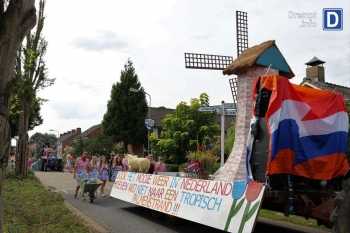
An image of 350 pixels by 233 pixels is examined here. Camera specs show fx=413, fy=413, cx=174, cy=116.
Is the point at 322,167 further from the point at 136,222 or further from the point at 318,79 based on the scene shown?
the point at 318,79

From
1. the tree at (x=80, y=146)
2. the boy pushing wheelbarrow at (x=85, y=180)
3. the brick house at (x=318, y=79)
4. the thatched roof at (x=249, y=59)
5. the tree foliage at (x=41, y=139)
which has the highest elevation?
the brick house at (x=318, y=79)

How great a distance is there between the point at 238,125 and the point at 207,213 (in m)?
5.02

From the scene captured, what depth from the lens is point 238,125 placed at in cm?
1317

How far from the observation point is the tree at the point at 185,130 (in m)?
37.9

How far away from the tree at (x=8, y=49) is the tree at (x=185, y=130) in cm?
3254

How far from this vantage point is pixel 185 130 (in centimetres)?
3834

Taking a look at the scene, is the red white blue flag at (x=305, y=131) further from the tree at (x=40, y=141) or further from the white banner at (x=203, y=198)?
the tree at (x=40, y=141)

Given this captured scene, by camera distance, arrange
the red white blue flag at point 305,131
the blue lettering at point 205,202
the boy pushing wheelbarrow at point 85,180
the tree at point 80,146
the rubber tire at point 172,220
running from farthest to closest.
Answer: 1. the tree at point 80,146
2. the boy pushing wheelbarrow at point 85,180
3. the rubber tire at point 172,220
4. the blue lettering at point 205,202
5. the red white blue flag at point 305,131

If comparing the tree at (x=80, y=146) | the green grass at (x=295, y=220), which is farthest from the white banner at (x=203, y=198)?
the tree at (x=80, y=146)

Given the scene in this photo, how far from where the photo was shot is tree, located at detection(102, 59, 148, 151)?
5481cm

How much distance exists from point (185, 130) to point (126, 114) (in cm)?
1870

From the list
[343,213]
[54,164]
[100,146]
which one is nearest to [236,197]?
[343,213]

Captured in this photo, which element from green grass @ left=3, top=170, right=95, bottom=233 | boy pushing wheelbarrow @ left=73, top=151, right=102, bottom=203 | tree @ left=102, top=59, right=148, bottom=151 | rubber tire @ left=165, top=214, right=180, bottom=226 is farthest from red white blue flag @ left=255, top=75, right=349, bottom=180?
tree @ left=102, top=59, right=148, bottom=151

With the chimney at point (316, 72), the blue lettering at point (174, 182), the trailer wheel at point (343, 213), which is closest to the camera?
the trailer wheel at point (343, 213)
